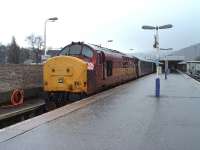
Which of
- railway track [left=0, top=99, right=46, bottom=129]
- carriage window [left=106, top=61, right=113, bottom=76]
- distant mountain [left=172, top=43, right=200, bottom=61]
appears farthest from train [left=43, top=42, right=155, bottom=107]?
distant mountain [left=172, top=43, right=200, bottom=61]

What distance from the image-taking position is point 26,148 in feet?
28.5

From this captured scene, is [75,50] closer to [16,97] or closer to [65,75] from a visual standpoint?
[65,75]

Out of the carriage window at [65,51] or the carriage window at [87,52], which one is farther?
the carriage window at [65,51]

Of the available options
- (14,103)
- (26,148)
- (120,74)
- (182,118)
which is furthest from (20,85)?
(26,148)

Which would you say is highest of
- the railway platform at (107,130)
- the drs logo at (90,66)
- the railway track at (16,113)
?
the drs logo at (90,66)

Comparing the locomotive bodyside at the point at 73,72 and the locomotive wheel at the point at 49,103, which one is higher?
the locomotive bodyside at the point at 73,72

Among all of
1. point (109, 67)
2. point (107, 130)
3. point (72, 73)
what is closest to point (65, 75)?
point (72, 73)

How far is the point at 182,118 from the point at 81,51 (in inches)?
375

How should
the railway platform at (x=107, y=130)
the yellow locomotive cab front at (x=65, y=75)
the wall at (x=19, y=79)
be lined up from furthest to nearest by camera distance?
the wall at (x=19, y=79)
the yellow locomotive cab front at (x=65, y=75)
the railway platform at (x=107, y=130)

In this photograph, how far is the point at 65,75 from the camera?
19.9 m

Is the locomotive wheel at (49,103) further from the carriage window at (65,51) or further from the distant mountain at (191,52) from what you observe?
the distant mountain at (191,52)

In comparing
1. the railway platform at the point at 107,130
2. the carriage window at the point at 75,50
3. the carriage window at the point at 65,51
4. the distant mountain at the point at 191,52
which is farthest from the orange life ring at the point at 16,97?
the distant mountain at the point at 191,52

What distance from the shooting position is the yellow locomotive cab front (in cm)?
1955

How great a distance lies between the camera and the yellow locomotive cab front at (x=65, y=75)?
19.5 metres
